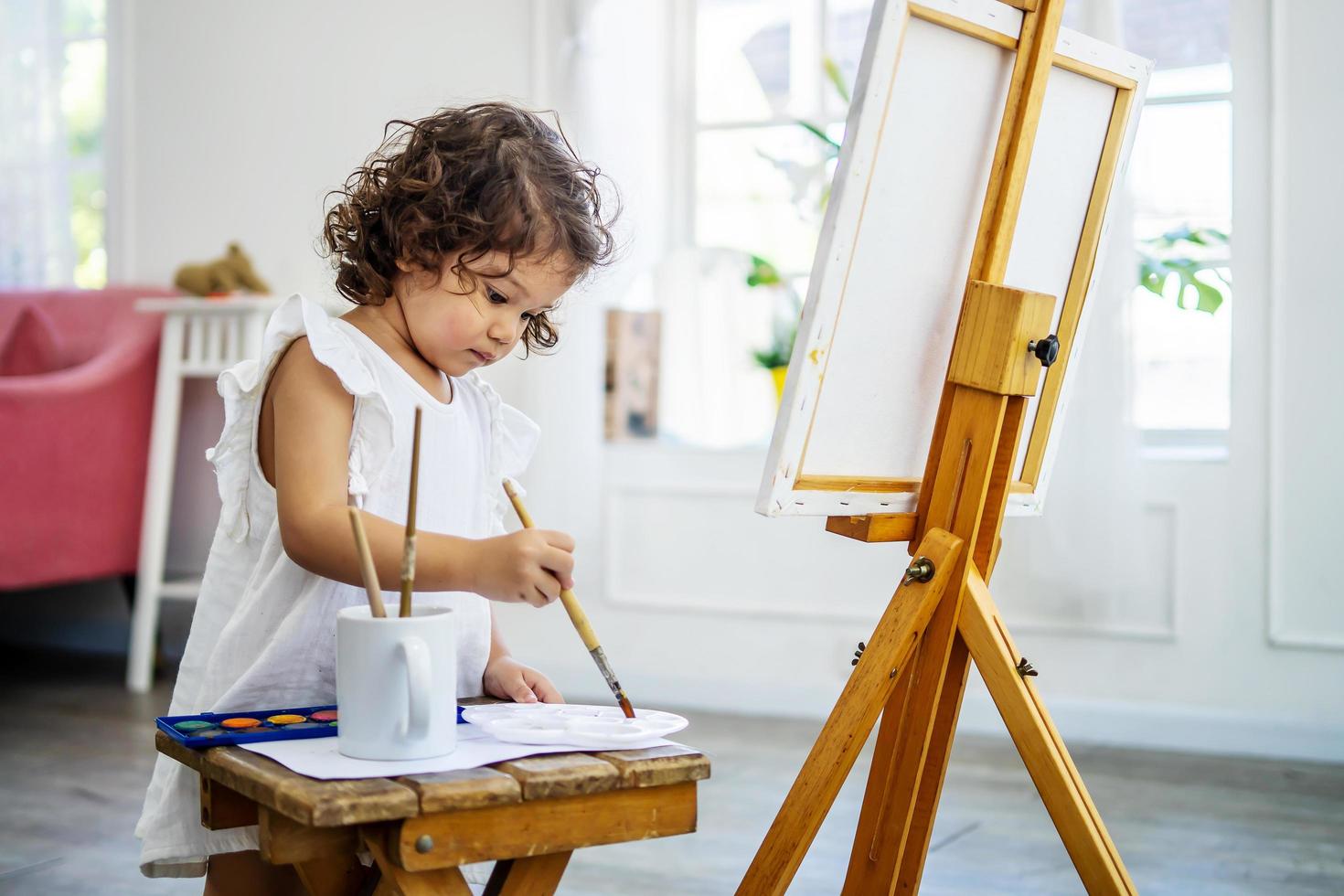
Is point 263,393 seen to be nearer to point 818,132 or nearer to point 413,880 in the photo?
point 413,880

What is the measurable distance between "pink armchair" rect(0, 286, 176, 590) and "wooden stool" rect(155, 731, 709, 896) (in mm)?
2134

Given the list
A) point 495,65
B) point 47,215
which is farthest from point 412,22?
point 47,215

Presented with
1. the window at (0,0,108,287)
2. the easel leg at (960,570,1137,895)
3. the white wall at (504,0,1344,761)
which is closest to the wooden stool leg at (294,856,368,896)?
the easel leg at (960,570,1137,895)

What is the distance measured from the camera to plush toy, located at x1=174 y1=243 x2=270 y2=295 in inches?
124

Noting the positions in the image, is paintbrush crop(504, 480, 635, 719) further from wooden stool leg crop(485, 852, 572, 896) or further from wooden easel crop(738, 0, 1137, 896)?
wooden easel crop(738, 0, 1137, 896)

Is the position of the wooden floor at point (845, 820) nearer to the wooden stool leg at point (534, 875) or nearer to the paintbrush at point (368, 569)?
the wooden stool leg at point (534, 875)

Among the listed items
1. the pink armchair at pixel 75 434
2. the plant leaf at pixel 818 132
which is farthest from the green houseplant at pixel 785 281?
the pink armchair at pixel 75 434

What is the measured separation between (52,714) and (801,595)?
1.63m

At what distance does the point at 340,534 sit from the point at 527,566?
5.8 inches

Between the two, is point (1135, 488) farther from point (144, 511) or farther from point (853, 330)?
→ point (144, 511)

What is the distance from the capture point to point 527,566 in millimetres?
925

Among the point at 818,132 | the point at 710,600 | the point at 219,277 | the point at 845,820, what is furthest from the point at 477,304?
the point at 219,277

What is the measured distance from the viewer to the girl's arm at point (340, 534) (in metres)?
0.93

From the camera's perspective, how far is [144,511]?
3023 millimetres
